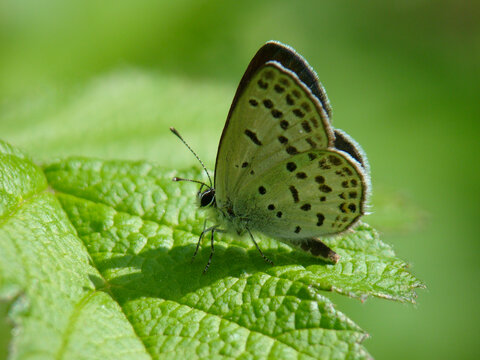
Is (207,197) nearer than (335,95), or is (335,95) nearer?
(207,197)

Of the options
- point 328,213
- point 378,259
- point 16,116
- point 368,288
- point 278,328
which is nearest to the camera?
point 278,328

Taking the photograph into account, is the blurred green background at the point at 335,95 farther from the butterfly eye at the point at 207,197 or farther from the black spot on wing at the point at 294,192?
the black spot on wing at the point at 294,192

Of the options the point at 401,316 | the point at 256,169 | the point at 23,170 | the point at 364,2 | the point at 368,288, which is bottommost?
the point at 23,170

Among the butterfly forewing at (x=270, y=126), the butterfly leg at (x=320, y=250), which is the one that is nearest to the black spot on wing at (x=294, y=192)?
the butterfly forewing at (x=270, y=126)

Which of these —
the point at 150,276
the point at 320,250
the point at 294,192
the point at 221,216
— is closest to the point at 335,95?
the point at 294,192

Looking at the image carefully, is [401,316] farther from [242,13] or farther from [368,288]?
[242,13]

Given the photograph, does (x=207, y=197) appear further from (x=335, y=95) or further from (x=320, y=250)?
(x=335, y=95)

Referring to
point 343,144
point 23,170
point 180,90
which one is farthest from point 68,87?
point 343,144

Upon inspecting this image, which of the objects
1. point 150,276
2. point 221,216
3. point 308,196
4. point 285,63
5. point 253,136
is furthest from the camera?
point 221,216
